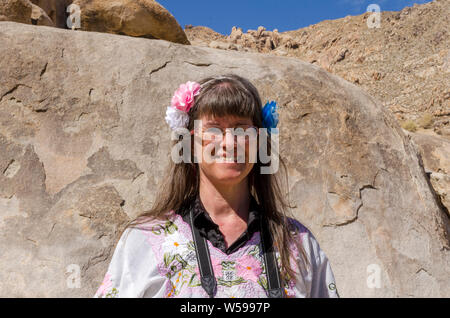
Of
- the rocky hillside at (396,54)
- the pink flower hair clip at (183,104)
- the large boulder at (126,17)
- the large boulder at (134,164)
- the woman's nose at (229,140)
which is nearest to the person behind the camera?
the woman's nose at (229,140)

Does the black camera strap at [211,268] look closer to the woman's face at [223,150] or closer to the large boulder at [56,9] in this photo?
the woman's face at [223,150]

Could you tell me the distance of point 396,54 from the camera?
19.2 meters

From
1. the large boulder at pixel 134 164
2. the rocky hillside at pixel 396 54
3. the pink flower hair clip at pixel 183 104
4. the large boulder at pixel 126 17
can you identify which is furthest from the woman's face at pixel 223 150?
the rocky hillside at pixel 396 54

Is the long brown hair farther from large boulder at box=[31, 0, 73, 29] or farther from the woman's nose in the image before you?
large boulder at box=[31, 0, 73, 29]

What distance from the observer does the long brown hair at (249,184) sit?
1.26 meters

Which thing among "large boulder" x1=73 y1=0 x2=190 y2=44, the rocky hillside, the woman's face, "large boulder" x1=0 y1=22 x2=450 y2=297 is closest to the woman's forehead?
the woman's face

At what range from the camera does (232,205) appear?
Answer: 1.33m

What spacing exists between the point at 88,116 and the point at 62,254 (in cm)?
85

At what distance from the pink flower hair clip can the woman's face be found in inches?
3.9

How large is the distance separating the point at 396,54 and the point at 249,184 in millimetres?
20163

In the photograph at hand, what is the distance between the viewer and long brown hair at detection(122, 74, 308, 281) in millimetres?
1260

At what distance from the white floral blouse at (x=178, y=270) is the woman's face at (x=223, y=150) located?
0.20m

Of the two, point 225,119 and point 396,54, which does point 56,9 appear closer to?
point 225,119
